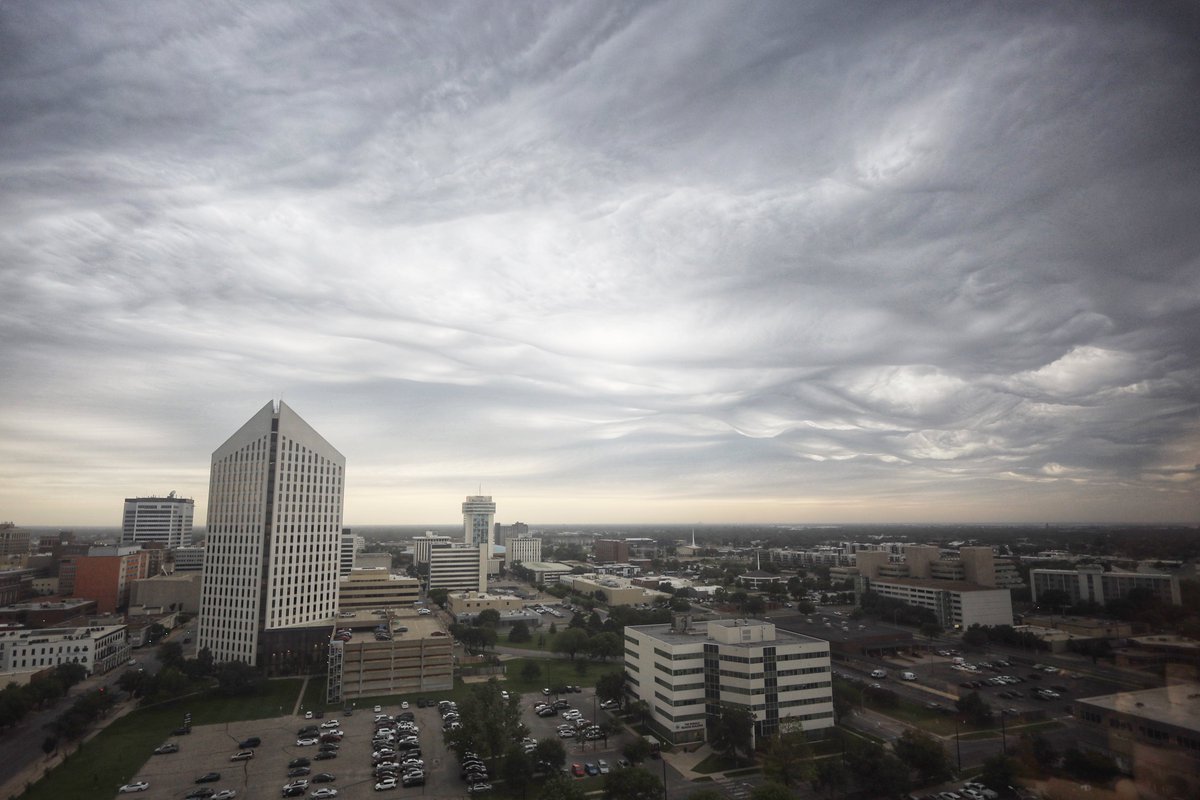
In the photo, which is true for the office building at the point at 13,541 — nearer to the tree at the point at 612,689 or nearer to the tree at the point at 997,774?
the tree at the point at 612,689

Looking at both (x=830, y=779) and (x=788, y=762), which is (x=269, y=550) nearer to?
(x=788, y=762)

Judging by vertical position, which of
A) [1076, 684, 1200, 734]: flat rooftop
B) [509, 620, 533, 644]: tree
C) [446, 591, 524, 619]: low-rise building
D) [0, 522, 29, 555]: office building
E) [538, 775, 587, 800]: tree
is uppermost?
[1076, 684, 1200, 734]: flat rooftop

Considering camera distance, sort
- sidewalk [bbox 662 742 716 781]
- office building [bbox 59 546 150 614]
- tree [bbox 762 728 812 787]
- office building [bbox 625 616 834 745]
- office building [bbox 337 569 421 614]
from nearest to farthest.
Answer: tree [bbox 762 728 812 787] → sidewalk [bbox 662 742 716 781] → office building [bbox 625 616 834 745] → office building [bbox 337 569 421 614] → office building [bbox 59 546 150 614]

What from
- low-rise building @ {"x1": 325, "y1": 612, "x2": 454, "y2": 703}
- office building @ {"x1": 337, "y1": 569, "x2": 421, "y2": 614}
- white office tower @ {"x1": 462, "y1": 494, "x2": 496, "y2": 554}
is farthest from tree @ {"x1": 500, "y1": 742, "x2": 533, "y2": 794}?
white office tower @ {"x1": 462, "y1": 494, "x2": 496, "y2": 554}

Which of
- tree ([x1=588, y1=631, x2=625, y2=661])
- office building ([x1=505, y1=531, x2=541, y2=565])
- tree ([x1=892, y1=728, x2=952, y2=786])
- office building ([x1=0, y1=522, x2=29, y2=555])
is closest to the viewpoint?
tree ([x1=892, y1=728, x2=952, y2=786])

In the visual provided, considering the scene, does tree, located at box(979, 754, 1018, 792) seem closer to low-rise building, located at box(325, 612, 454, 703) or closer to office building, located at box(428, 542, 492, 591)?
low-rise building, located at box(325, 612, 454, 703)

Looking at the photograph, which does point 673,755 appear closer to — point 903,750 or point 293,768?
point 903,750
